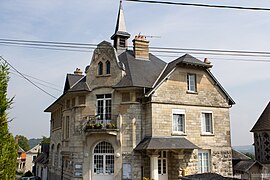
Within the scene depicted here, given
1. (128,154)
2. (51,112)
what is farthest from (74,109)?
(51,112)

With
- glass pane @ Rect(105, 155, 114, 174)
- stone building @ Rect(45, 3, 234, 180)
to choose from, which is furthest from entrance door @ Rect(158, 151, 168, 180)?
glass pane @ Rect(105, 155, 114, 174)

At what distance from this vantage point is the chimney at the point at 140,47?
21.8m

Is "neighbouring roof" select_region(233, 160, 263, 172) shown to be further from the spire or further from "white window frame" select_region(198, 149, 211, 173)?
the spire

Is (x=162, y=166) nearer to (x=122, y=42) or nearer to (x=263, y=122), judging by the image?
(x=122, y=42)

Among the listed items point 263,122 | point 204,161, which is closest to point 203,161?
point 204,161

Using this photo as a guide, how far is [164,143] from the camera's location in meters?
17.6

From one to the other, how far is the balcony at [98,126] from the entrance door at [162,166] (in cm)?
341

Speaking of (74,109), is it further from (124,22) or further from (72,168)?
(124,22)

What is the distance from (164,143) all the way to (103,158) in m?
4.33

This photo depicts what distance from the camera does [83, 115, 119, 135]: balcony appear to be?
60.0ft

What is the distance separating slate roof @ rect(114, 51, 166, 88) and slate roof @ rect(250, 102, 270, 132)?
13.8m

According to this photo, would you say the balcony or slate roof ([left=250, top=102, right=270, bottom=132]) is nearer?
the balcony

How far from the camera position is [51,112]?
33.0 meters

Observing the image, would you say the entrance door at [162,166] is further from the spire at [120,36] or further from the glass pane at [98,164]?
the spire at [120,36]
